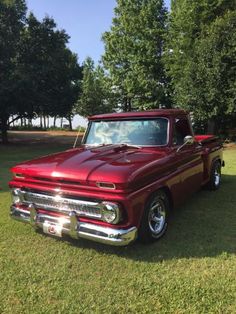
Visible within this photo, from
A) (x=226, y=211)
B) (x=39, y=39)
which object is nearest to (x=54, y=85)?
(x=39, y=39)

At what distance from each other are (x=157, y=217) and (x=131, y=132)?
1528mm

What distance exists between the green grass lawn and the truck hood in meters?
0.96

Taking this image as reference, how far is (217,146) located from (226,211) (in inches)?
79.3

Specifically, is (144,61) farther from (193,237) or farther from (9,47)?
(193,237)

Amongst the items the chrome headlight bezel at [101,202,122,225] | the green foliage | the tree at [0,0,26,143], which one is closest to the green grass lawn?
the chrome headlight bezel at [101,202,122,225]

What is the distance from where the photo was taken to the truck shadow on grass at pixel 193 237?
449 cm

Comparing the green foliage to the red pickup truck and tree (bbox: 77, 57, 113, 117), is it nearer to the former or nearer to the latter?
tree (bbox: 77, 57, 113, 117)

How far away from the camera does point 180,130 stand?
236 inches

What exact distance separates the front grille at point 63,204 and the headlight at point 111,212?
0.08m

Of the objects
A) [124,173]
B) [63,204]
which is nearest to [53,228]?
[63,204]

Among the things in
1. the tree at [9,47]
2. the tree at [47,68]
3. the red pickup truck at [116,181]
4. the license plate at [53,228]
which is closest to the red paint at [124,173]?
the red pickup truck at [116,181]

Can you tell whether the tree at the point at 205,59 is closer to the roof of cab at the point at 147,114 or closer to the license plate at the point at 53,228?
the roof of cab at the point at 147,114

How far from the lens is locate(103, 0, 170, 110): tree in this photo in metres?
26.7

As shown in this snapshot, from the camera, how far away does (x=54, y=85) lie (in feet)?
75.2
